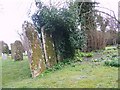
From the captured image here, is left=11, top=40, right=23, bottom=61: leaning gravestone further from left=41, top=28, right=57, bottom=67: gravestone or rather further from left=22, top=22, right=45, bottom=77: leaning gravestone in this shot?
left=22, top=22, right=45, bottom=77: leaning gravestone

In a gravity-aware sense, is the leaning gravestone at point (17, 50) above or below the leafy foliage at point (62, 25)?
below

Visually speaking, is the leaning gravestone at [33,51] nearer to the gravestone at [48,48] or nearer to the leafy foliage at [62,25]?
the gravestone at [48,48]

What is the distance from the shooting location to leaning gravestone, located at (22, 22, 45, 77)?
7.70 m

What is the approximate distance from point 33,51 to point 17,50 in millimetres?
4249

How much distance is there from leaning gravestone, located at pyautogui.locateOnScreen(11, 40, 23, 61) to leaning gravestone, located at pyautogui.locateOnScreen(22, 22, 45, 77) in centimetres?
354

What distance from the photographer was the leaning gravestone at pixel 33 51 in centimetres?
770

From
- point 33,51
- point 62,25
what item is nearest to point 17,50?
point 62,25

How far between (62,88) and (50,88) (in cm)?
30

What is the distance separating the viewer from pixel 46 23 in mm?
9617

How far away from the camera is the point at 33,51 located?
7871 mm

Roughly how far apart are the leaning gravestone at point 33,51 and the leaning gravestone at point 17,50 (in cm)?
354

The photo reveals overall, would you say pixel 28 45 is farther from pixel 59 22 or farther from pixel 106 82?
pixel 106 82

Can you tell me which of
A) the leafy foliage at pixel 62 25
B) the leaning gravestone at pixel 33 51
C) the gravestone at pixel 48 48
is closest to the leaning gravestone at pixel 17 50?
the leafy foliage at pixel 62 25

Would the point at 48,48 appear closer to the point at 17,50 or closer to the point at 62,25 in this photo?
the point at 62,25
